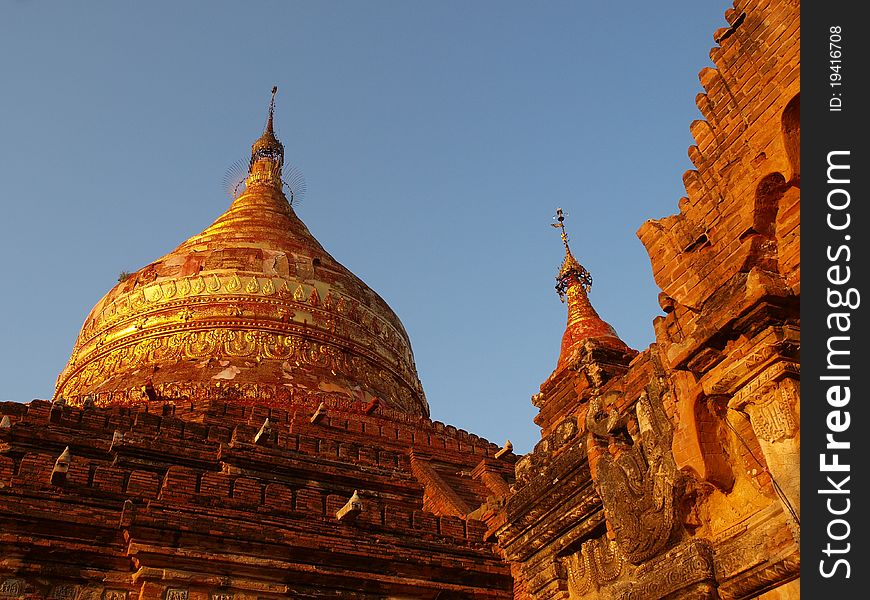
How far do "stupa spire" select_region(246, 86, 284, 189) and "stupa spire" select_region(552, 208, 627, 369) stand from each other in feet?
46.5

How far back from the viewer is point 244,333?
2084cm

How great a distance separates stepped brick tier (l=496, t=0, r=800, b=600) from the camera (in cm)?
469

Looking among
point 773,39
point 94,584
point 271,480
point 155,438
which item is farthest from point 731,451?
point 155,438

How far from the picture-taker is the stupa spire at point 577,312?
16820mm

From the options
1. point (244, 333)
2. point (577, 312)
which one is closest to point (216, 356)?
point (244, 333)

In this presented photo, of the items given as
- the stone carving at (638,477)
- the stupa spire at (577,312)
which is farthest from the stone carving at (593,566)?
the stupa spire at (577,312)

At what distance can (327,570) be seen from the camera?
28.9 feet

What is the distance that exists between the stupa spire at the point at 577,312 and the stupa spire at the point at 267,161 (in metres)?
14.2

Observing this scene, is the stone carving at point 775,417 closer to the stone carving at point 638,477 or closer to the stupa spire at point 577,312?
the stone carving at point 638,477
